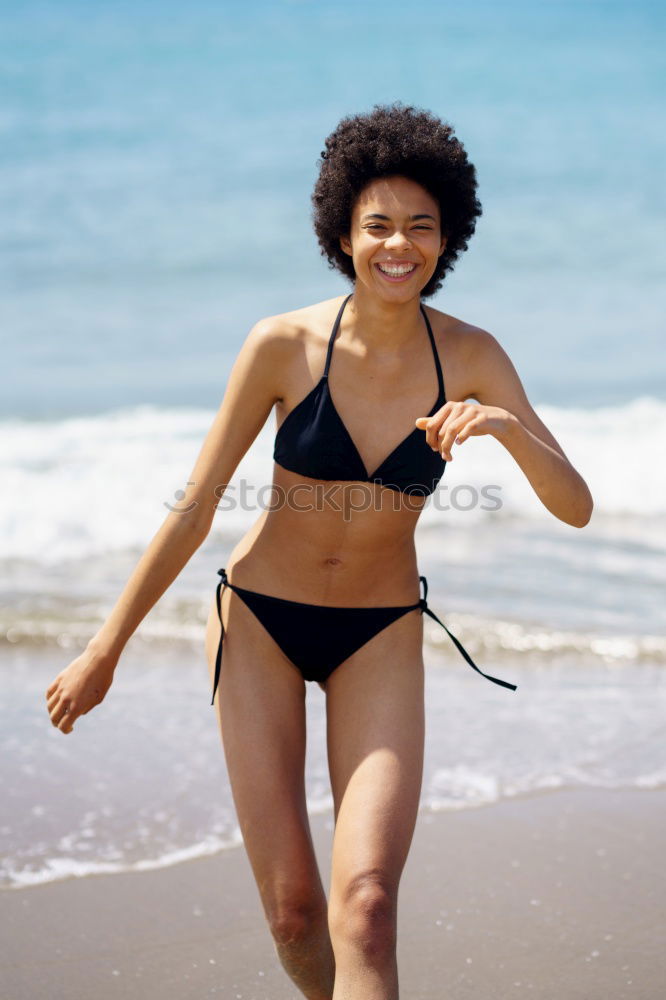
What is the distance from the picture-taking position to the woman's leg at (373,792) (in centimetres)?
259

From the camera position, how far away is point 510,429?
282 centimetres

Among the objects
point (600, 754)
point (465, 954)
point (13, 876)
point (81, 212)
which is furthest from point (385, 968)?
point (81, 212)

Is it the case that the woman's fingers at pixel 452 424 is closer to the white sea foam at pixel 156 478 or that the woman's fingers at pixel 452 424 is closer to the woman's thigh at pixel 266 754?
the woman's thigh at pixel 266 754

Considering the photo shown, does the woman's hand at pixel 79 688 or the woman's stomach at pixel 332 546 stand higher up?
the woman's stomach at pixel 332 546

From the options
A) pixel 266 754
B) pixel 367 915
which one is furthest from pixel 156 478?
pixel 367 915

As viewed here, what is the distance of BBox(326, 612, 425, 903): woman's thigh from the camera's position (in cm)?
271

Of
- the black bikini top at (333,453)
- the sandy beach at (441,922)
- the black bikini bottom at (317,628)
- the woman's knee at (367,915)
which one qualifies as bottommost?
the sandy beach at (441,922)

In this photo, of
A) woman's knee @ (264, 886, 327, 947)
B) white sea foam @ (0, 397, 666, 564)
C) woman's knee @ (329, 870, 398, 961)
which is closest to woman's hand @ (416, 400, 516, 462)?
woman's knee @ (329, 870, 398, 961)

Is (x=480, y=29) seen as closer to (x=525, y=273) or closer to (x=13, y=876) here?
(x=525, y=273)

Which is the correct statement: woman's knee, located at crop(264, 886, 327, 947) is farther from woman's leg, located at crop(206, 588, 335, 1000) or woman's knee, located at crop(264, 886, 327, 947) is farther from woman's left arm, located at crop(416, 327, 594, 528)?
woman's left arm, located at crop(416, 327, 594, 528)

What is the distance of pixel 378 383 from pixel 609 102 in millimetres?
24138

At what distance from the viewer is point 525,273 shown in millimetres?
21078

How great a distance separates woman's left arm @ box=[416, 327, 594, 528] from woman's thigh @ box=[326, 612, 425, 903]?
1.73ft

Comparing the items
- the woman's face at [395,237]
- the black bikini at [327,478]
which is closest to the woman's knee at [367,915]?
the black bikini at [327,478]
